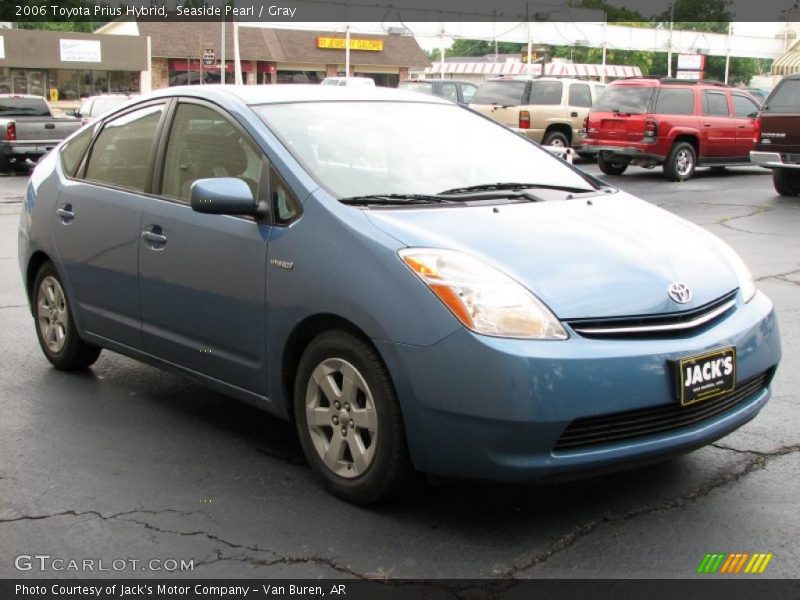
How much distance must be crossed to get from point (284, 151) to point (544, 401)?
66.3 inches

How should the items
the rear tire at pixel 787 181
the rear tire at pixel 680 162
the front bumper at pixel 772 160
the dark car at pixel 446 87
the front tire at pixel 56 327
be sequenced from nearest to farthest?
1. the front tire at pixel 56 327
2. the front bumper at pixel 772 160
3. the rear tire at pixel 787 181
4. the rear tire at pixel 680 162
5. the dark car at pixel 446 87

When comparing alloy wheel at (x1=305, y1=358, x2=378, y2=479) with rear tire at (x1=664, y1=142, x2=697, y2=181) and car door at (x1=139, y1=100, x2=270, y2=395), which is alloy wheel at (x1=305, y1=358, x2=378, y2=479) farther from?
rear tire at (x1=664, y1=142, x2=697, y2=181)

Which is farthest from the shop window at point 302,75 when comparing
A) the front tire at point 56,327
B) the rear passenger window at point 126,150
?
the rear passenger window at point 126,150

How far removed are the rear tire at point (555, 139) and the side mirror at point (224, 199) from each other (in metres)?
19.6

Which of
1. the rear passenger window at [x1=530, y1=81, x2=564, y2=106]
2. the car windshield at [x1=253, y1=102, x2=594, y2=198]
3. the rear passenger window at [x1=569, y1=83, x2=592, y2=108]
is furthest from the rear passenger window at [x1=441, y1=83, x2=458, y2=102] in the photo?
the car windshield at [x1=253, y1=102, x2=594, y2=198]

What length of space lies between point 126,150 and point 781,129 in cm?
1266

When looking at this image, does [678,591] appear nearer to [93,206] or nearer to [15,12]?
[93,206]

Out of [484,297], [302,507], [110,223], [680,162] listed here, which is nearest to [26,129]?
[680,162]

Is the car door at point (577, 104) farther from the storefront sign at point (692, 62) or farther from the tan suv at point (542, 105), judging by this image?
the storefront sign at point (692, 62)

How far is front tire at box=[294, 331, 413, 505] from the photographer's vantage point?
3.68 metres

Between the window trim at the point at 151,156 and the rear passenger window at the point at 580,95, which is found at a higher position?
the rear passenger window at the point at 580,95

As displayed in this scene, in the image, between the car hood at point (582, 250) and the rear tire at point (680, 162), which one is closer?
the car hood at point (582, 250)

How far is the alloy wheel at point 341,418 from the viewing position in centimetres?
378

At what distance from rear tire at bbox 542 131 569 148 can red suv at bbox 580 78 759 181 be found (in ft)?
11.2
